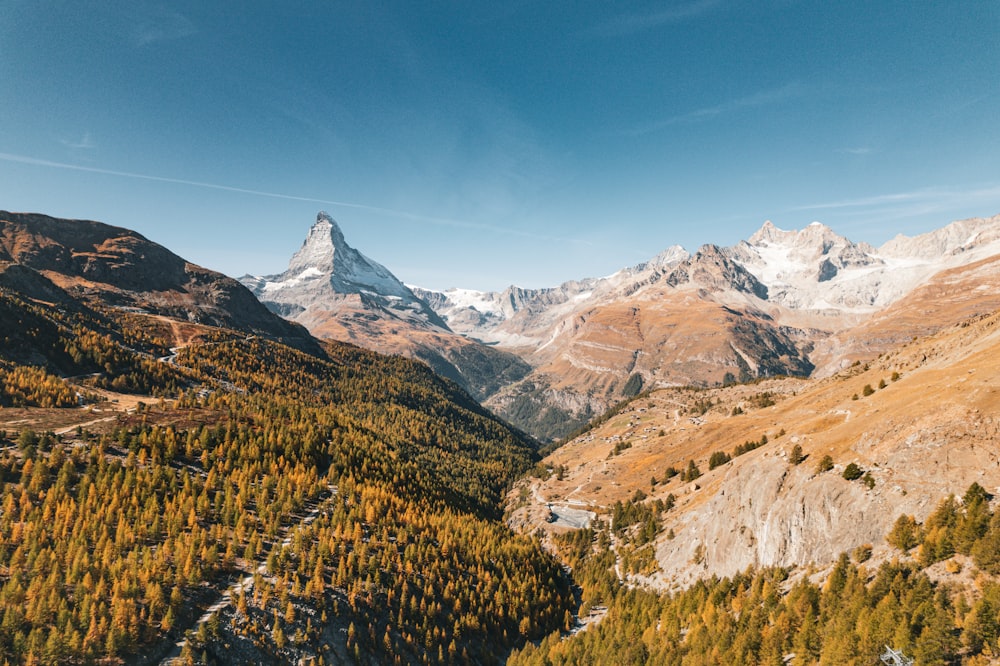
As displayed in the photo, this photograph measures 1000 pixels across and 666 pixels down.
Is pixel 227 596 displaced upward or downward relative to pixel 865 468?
downward

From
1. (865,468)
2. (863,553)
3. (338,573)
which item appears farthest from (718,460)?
(338,573)

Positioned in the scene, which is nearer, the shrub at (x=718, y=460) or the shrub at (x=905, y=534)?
the shrub at (x=905, y=534)

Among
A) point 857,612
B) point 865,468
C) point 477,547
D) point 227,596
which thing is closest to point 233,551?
point 227,596

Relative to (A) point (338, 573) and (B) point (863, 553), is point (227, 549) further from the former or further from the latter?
(B) point (863, 553)

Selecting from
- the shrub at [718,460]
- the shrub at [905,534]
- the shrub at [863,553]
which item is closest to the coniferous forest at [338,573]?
the shrub at [905,534]

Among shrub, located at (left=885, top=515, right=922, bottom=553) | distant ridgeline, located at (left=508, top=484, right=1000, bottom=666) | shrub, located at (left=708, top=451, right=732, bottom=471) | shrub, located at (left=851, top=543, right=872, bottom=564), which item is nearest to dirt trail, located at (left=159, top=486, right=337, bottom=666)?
distant ridgeline, located at (left=508, top=484, right=1000, bottom=666)

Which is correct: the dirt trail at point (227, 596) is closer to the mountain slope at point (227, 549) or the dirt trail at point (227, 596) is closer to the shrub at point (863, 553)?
the mountain slope at point (227, 549)

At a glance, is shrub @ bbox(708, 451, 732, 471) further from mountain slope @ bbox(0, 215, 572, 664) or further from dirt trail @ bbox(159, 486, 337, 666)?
dirt trail @ bbox(159, 486, 337, 666)

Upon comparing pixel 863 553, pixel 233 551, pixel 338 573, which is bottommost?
pixel 338 573

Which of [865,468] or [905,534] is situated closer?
[905,534]

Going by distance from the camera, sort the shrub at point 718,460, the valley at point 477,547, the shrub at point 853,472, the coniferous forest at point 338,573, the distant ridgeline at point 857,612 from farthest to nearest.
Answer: the shrub at point 718,460 < the shrub at point 853,472 < the valley at point 477,547 < the coniferous forest at point 338,573 < the distant ridgeline at point 857,612

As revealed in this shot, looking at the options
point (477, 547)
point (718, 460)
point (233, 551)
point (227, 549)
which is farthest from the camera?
point (718, 460)

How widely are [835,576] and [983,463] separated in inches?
926

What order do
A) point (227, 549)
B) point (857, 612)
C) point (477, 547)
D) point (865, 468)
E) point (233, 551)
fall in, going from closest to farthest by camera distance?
point (857, 612) → point (865, 468) → point (233, 551) → point (227, 549) → point (477, 547)
